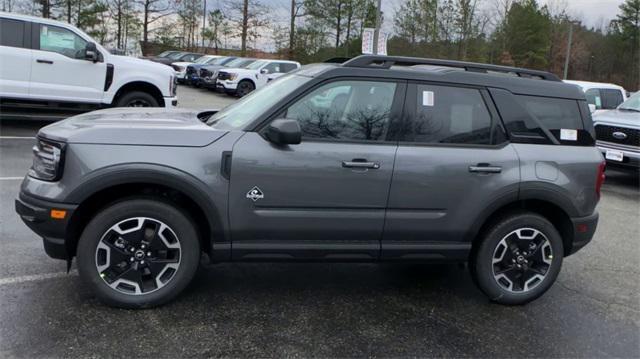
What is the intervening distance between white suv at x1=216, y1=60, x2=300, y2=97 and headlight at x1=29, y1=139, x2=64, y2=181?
1885 centimetres

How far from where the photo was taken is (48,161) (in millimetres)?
3633

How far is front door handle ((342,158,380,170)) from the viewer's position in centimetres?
382

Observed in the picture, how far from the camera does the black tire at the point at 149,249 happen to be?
11.8ft

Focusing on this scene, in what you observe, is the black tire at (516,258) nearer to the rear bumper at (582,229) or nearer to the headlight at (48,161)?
the rear bumper at (582,229)

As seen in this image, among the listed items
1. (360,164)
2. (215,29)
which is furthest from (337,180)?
(215,29)

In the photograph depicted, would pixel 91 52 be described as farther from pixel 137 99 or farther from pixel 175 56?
pixel 175 56

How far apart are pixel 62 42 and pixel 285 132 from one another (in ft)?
27.0

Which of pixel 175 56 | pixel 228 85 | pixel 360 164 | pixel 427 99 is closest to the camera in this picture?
pixel 360 164

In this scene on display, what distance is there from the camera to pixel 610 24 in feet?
194

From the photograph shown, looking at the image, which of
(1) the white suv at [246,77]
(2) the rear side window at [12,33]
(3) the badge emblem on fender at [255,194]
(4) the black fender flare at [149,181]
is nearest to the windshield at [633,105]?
(3) the badge emblem on fender at [255,194]

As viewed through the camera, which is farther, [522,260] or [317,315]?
[522,260]

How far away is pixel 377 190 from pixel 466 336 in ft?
3.73

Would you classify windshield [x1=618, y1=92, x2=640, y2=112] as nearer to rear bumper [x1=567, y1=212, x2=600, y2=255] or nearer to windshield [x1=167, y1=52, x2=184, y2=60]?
rear bumper [x1=567, y1=212, x2=600, y2=255]

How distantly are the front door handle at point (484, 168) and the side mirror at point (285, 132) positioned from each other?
1297 mm
